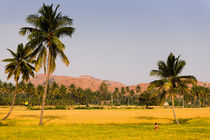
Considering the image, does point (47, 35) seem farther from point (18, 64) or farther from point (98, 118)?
point (98, 118)

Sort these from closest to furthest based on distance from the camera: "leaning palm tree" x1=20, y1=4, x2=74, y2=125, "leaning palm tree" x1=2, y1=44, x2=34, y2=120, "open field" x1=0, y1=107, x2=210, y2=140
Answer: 1. "open field" x1=0, y1=107, x2=210, y2=140
2. "leaning palm tree" x1=20, y1=4, x2=74, y2=125
3. "leaning palm tree" x1=2, y1=44, x2=34, y2=120

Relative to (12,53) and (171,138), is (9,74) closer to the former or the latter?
(12,53)

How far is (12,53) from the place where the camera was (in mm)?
37406

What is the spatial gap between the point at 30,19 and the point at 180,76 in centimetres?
2477

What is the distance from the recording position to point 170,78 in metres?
34.2

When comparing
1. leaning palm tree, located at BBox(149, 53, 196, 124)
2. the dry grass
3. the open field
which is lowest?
the dry grass

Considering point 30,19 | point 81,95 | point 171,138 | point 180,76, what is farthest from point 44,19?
point 81,95

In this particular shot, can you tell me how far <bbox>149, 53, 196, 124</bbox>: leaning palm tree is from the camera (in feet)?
109

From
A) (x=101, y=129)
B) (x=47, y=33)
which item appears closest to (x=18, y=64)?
(x=47, y=33)

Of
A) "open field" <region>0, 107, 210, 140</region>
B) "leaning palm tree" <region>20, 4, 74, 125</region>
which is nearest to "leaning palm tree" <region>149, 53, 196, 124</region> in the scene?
"open field" <region>0, 107, 210, 140</region>

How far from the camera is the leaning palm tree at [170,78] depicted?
1305 inches

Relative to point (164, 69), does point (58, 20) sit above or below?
above

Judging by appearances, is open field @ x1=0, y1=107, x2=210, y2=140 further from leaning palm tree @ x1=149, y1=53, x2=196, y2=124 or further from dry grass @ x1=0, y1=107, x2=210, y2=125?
leaning palm tree @ x1=149, y1=53, x2=196, y2=124

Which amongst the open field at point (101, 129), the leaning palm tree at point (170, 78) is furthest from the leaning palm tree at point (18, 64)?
the leaning palm tree at point (170, 78)
